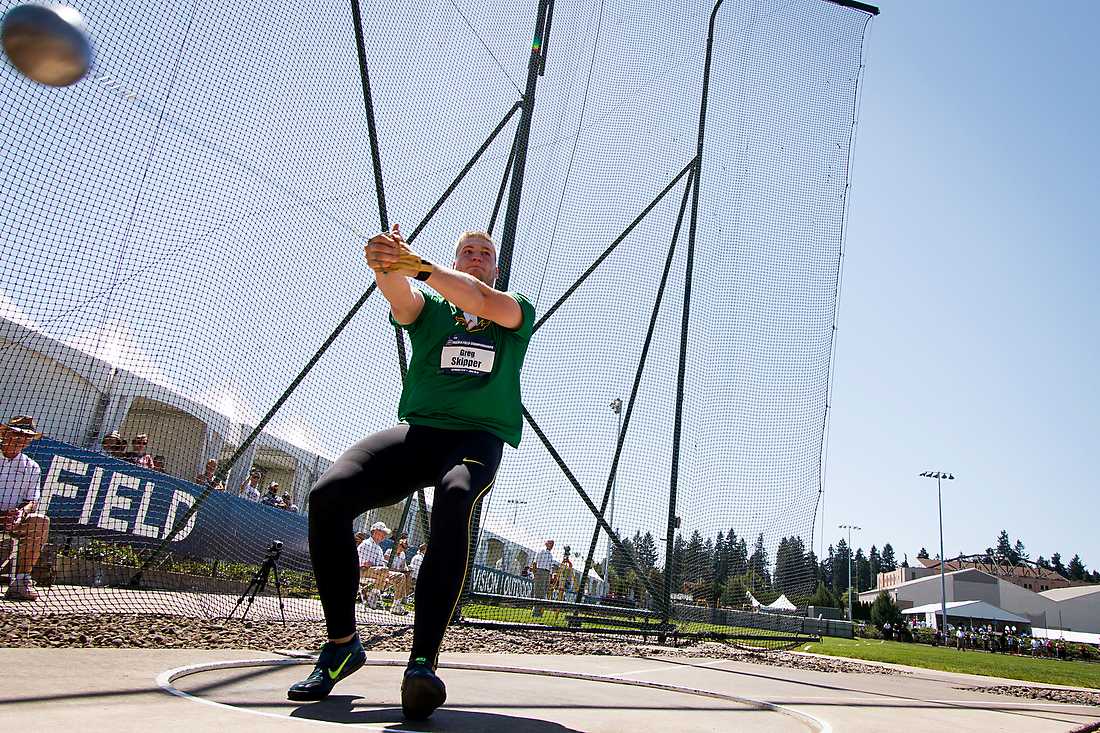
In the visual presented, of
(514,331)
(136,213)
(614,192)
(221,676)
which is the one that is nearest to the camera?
(221,676)

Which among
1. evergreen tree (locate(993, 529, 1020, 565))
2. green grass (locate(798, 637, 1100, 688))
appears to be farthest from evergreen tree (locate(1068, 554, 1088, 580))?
green grass (locate(798, 637, 1100, 688))

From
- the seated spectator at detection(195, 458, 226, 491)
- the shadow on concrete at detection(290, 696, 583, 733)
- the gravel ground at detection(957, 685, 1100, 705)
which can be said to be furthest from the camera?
the seated spectator at detection(195, 458, 226, 491)

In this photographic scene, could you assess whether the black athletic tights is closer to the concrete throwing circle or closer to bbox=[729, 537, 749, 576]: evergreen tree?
the concrete throwing circle

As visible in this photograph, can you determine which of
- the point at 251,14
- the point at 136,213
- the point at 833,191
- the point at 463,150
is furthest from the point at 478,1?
the point at 833,191

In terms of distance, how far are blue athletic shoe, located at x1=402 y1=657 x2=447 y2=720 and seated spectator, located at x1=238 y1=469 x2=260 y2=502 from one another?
5337 millimetres

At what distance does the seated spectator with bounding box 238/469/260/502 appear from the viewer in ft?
22.3

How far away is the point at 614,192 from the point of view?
779cm

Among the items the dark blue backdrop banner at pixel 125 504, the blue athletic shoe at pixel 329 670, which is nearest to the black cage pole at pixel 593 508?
the dark blue backdrop banner at pixel 125 504

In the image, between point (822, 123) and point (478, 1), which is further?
point (822, 123)

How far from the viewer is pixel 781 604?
1015cm

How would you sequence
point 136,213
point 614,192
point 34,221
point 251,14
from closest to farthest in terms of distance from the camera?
point 34,221, point 136,213, point 251,14, point 614,192

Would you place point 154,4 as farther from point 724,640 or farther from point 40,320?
point 724,640

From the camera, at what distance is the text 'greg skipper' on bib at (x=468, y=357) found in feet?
8.22

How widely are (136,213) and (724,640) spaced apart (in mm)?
6822
